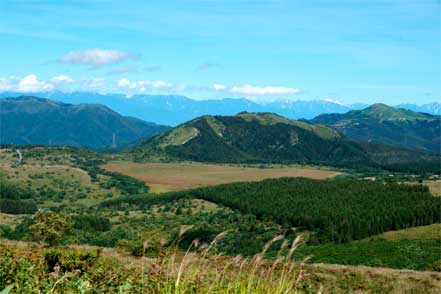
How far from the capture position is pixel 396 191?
648 feet

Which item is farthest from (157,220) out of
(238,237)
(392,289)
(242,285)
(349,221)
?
(242,285)

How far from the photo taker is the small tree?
4075 centimetres

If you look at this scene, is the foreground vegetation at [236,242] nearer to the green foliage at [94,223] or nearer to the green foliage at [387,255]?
the green foliage at [387,255]

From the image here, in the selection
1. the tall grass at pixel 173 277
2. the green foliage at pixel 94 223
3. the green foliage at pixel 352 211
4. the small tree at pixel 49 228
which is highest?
the tall grass at pixel 173 277

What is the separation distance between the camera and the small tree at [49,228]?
4075 cm

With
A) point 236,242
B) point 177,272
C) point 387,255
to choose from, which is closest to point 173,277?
point 177,272

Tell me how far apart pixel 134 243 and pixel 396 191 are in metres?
182

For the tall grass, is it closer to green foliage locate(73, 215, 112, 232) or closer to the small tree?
the small tree

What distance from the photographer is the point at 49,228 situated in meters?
41.2

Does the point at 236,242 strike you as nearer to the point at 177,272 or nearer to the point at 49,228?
the point at 49,228

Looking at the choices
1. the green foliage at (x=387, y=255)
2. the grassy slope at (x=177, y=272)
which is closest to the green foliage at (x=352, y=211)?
the green foliage at (x=387, y=255)

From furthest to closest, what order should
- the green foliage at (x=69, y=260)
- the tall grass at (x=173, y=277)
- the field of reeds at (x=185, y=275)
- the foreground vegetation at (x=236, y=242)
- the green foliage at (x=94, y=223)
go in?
1. the green foliage at (x=94, y=223)
2. the green foliage at (x=69, y=260)
3. the foreground vegetation at (x=236, y=242)
4. the field of reeds at (x=185, y=275)
5. the tall grass at (x=173, y=277)

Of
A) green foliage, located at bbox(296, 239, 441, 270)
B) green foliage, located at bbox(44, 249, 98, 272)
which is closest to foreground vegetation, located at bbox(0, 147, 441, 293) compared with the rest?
green foliage, located at bbox(44, 249, 98, 272)

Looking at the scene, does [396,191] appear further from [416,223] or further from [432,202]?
[416,223]
